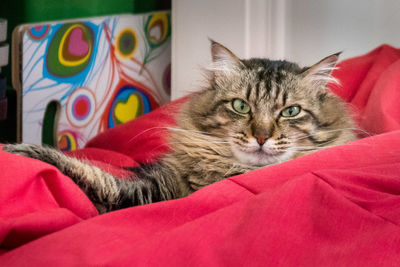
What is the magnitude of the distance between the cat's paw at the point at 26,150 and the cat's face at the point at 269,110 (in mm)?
434

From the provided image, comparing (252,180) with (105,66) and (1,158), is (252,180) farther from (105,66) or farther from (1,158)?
(105,66)

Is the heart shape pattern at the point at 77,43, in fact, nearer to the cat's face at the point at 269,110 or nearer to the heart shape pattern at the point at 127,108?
the heart shape pattern at the point at 127,108

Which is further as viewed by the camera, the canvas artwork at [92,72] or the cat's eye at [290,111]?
the canvas artwork at [92,72]

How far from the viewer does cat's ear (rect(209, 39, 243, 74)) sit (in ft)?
4.72

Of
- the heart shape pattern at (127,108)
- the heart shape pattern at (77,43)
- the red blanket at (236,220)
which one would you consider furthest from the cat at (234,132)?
the heart shape pattern at (127,108)

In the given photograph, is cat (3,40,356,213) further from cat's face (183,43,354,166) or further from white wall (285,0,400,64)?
white wall (285,0,400,64)

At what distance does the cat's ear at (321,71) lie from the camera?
1379 millimetres

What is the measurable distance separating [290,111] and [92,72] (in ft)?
4.31

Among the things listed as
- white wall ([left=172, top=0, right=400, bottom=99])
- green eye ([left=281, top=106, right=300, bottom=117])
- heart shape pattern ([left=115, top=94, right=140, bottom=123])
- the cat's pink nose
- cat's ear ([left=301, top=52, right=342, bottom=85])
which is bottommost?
heart shape pattern ([left=115, top=94, right=140, bottom=123])

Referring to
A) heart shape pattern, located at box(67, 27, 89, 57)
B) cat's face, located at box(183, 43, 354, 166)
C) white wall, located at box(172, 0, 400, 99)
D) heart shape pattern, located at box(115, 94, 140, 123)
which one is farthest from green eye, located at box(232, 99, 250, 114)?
heart shape pattern, located at box(115, 94, 140, 123)

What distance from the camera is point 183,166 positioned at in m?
1.44

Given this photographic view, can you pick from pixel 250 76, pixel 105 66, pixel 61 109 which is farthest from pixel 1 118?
pixel 250 76

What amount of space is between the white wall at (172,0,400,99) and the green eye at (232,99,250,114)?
1032mm

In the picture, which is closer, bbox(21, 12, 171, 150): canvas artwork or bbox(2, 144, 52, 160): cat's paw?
bbox(2, 144, 52, 160): cat's paw
